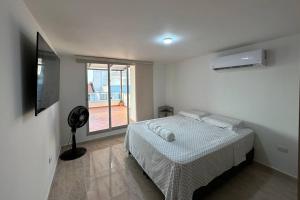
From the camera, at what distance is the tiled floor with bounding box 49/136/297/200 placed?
1868 mm

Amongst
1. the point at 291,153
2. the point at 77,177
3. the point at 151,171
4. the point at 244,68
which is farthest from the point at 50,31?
the point at 291,153

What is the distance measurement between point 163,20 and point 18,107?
1669 millimetres

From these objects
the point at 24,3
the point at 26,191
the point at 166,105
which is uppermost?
the point at 24,3

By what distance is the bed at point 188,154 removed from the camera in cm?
156

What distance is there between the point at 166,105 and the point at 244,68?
2.77 metres

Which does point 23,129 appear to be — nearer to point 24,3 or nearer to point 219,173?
point 24,3

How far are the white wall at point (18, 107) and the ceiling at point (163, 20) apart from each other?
34 cm

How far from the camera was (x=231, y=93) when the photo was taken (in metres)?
2.94

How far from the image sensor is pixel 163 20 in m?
1.59

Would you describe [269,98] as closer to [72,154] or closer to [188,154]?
[188,154]

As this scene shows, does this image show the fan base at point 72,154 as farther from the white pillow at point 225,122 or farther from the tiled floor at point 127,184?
the white pillow at point 225,122

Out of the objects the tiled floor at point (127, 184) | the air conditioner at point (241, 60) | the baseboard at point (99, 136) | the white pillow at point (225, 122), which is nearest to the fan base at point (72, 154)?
the tiled floor at point (127, 184)

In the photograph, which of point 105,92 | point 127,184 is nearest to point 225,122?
point 127,184

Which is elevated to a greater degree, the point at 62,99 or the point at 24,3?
the point at 24,3
